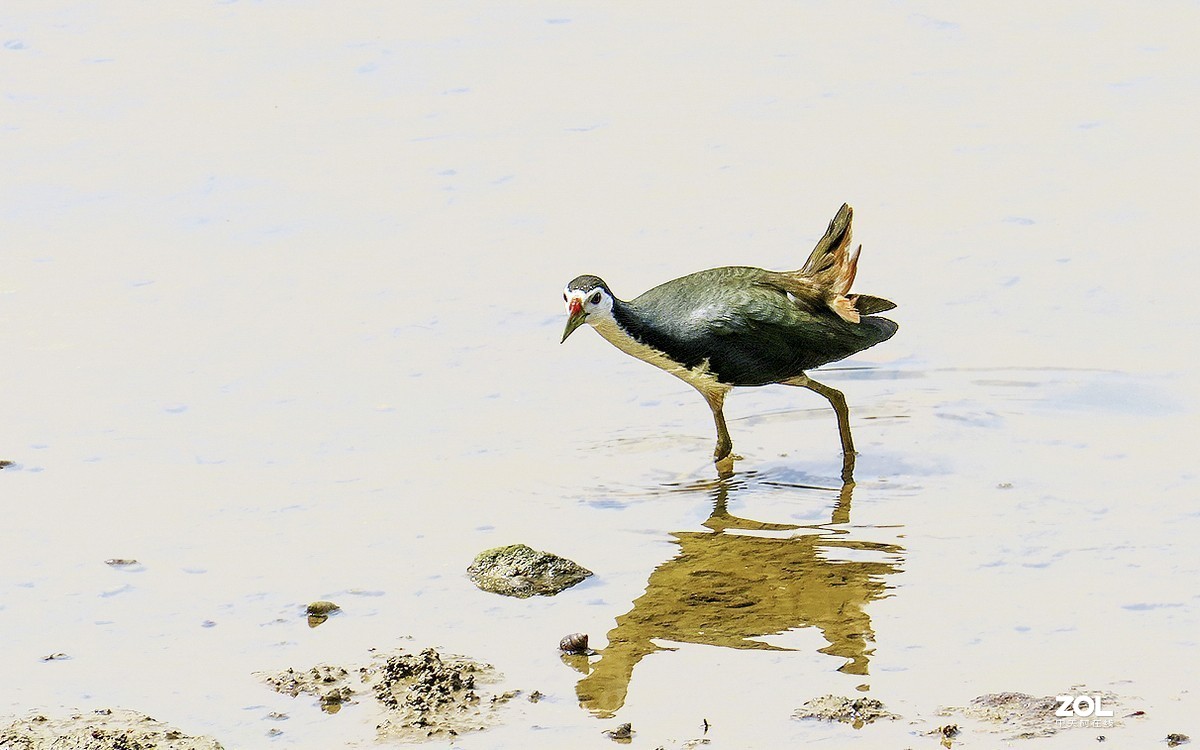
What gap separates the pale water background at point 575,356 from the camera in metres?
7.32

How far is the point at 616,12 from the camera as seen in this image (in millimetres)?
15914

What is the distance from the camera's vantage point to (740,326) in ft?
30.6

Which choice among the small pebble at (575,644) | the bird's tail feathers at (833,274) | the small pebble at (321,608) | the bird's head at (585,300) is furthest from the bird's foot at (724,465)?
the small pebble at (321,608)

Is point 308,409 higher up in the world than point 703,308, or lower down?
lower down

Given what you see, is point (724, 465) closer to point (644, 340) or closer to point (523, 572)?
point (644, 340)

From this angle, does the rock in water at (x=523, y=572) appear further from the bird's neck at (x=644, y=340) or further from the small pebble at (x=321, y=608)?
the bird's neck at (x=644, y=340)

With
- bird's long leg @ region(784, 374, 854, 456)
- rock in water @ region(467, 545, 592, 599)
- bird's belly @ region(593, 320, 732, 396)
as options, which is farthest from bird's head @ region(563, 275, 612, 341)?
rock in water @ region(467, 545, 592, 599)

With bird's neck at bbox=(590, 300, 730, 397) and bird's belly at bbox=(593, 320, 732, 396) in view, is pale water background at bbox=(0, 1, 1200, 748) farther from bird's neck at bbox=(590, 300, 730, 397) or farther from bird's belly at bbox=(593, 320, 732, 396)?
bird's neck at bbox=(590, 300, 730, 397)

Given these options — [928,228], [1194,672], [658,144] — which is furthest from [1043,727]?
[658,144]

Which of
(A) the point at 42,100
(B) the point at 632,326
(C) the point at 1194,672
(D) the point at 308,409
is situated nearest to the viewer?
(C) the point at 1194,672

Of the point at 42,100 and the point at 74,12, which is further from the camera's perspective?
the point at 74,12

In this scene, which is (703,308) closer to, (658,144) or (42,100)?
(658,144)

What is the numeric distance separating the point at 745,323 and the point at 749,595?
192 cm

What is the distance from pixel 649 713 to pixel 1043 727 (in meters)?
1.41
